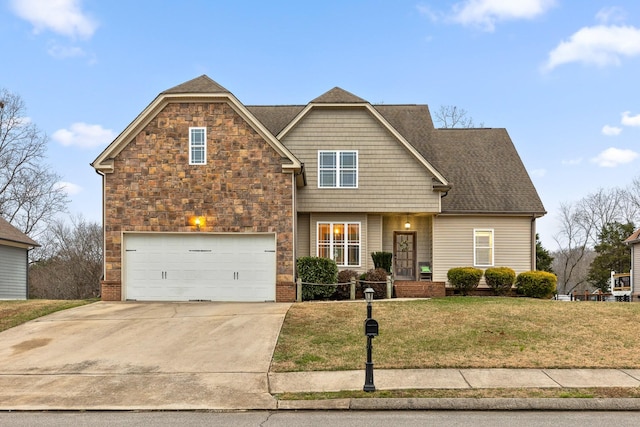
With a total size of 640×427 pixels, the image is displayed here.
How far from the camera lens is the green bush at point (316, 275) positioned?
1898cm

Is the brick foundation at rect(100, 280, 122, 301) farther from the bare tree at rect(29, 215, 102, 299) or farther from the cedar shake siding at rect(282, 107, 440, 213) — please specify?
the bare tree at rect(29, 215, 102, 299)

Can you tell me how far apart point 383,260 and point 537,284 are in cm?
612

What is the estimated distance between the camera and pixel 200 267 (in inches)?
728

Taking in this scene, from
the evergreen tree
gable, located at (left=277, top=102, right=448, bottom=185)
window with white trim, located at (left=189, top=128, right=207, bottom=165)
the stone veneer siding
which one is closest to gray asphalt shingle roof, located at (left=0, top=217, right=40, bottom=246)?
the stone veneer siding

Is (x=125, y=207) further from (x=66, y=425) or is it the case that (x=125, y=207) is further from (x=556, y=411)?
(x=556, y=411)

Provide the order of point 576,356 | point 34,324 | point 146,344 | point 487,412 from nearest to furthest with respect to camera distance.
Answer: point 487,412
point 576,356
point 146,344
point 34,324

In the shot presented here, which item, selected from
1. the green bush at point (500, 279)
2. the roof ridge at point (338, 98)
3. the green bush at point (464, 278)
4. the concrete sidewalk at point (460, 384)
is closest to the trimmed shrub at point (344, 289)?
the green bush at point (464, 278)

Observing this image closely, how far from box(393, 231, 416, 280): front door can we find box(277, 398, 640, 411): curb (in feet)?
48.6

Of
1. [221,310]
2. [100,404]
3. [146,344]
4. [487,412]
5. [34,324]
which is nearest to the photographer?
[487,412]

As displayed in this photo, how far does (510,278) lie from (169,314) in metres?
13.4

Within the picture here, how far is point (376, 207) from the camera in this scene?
21.6 metres

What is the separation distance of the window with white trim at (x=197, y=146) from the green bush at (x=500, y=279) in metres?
12.1

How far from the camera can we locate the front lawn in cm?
1060

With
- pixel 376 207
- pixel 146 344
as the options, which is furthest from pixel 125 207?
pixel 376 207
